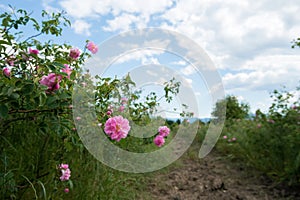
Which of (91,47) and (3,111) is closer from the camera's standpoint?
(3,111)

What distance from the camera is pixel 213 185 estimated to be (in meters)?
3.03

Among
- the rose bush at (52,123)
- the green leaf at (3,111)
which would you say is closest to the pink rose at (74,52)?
the rose bush at (52,123)

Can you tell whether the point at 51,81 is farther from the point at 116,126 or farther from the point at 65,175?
the point at 65,175

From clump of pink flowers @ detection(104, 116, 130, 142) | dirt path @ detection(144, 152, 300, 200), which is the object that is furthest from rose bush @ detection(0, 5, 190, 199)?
dirt path @ detection(144, 152, 300, 200)

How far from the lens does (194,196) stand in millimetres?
2762

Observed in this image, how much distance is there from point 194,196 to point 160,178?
0.57m

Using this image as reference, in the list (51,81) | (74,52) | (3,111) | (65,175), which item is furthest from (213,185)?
(3,111)

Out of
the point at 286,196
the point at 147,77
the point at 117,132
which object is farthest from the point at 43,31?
the point at 286,196

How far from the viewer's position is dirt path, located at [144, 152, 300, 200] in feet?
9.13

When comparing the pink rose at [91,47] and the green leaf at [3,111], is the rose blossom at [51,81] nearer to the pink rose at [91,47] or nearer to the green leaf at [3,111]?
the green leaf at [3,111]

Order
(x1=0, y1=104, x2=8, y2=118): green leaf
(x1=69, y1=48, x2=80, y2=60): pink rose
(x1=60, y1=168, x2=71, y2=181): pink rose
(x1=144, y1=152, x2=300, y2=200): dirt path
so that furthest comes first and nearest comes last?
(x1=144, y1=152, x2=300, y2=200): dirt path → (x1=69, y1=48, x2=80, y2=60): pink rose → (x1=60, y1=168, x2=71, y2=181): pink rose → (x1=0, y1=104, x2=8, y2=118): green leaf

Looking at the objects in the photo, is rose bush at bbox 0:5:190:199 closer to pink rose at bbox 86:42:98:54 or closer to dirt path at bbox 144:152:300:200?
pink rose at bbox 86:42:98:54

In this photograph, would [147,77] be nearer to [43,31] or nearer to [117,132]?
[117,132]

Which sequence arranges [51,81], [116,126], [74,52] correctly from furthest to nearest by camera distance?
1. [74,52]
2. [116,126]
3. [51,81]
